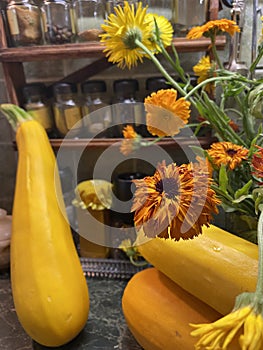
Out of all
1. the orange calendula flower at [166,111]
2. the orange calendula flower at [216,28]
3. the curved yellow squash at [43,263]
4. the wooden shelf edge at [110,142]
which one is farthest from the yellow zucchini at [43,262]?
the orange calendula flower at [216,28]

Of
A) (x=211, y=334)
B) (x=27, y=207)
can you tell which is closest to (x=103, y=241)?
(x=27, y=207)

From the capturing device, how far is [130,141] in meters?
0.60

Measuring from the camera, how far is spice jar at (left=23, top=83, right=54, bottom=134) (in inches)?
26.2

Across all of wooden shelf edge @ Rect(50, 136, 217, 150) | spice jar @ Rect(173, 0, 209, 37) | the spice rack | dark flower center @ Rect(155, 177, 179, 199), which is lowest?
wooden shelf edge @ Rect(50, 136, 217, 150)

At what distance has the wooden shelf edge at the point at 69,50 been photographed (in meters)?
0.58

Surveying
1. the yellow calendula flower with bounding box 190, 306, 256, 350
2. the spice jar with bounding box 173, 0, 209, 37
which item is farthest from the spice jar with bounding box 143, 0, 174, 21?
the yellow calendula flower with bounding box 190, 306, 256, 350

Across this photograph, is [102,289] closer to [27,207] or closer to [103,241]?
[103,241]

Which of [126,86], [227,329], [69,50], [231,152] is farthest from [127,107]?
[227,329]

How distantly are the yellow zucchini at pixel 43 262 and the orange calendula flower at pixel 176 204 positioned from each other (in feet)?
0.75

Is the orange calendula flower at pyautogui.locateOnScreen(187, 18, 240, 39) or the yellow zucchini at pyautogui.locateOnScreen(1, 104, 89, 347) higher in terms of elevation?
the orange calendula flower at pyautogui.locateOnScreen(187, 18, 240, 39)

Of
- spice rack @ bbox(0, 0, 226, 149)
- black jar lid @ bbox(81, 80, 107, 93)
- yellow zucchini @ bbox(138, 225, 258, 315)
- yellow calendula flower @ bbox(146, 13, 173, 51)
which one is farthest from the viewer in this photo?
black jar lid @ bbox(81, 80, 107, 93)

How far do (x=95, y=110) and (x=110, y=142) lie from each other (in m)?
0.09

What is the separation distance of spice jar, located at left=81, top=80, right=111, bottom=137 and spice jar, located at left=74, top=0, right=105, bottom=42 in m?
0.10

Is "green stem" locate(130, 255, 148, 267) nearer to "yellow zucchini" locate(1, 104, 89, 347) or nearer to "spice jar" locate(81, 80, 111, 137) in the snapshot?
"yellow zucchini" locate(1, 104, 89, 347)
